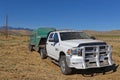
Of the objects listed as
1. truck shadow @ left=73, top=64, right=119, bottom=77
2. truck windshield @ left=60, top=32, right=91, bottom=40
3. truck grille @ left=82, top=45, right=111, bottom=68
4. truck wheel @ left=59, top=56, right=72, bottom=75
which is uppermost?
truck windshield @ left=60, top=32, right=91, bottom=40

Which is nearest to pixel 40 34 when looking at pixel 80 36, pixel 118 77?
pixel 80 36

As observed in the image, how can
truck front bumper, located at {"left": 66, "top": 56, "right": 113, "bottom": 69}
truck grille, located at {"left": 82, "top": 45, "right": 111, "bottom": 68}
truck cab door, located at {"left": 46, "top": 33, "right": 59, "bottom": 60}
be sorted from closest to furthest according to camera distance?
truck front bumper, located at {"left": 66, "top": 56, "right": 113, "bottom": 69}, truck grille, located at {"left": 82, "top": 45, "right": 111, "bottom": 68}, truck cab door, located at {"left": 46, "top": 33, "right": 59, "bottom": 60}

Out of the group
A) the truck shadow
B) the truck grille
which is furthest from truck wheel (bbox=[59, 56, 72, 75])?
the truck grille

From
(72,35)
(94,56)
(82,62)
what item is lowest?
(82,62)

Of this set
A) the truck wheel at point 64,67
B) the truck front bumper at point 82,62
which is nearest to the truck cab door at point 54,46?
the truck wheel at point 64,67

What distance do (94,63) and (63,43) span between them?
184cm

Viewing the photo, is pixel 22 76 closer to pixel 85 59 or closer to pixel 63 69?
pixel 63 69

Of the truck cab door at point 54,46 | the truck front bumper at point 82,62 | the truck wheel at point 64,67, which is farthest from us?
the truck cab door at point 54,46

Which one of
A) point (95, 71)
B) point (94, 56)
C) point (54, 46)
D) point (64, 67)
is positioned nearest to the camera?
point (94, 56)

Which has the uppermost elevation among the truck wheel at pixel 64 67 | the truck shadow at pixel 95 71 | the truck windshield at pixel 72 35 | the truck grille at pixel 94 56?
the truck windshield at pixel 72 35

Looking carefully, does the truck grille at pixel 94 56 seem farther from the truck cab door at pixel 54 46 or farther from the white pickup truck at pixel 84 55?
the truck cab door at pixel 54 46

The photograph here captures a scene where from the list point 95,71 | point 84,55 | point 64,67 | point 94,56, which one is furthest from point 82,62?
point 95,71

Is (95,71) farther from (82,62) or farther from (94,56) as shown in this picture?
(82,62)

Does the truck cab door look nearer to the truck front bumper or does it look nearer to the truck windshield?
the truck windshield
